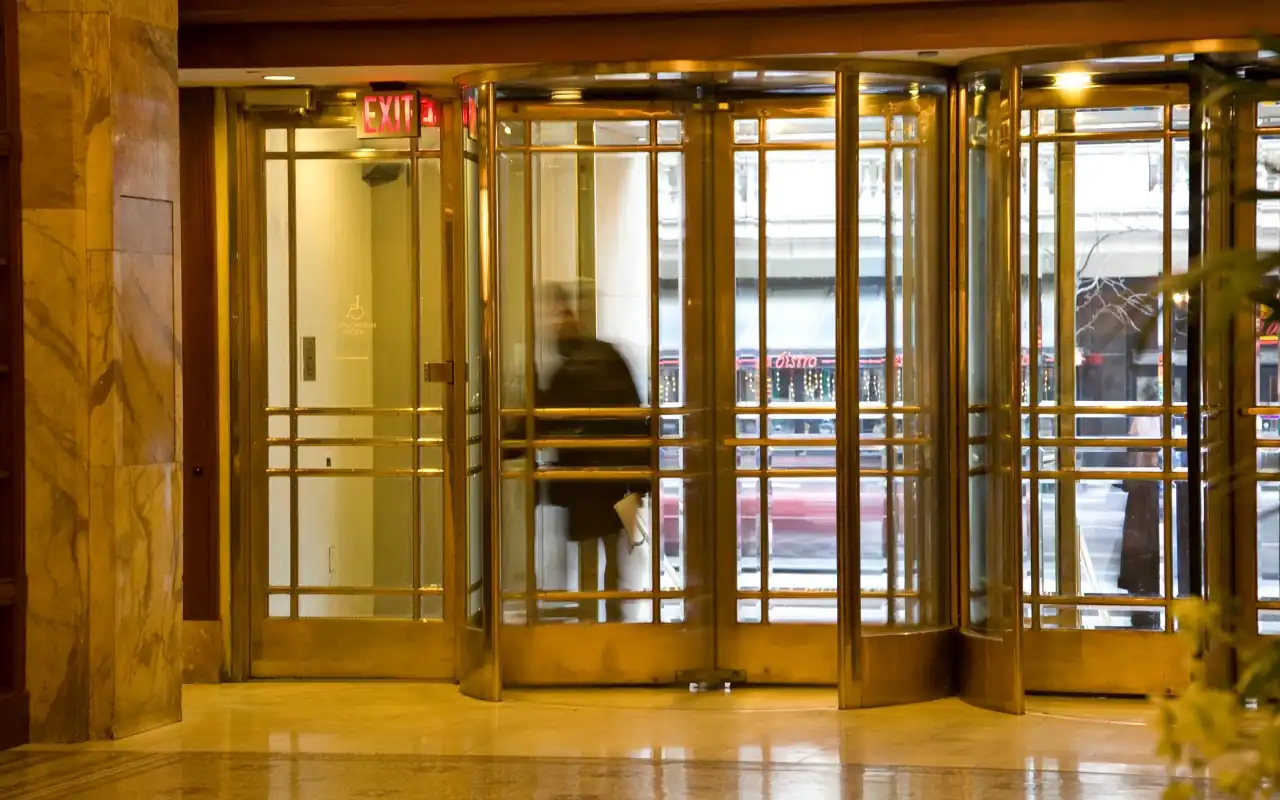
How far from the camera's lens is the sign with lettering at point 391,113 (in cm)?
700

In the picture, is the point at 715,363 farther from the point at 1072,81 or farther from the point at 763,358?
the point at 1072,81

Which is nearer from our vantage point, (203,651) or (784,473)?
(784,473)

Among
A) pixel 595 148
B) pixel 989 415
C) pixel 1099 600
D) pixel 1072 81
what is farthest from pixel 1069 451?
pixel 595 148

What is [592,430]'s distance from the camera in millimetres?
6918

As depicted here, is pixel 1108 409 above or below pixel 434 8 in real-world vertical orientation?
below

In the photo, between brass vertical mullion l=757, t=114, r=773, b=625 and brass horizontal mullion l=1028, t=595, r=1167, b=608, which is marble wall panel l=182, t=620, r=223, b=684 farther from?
brass horizontal mullion l=1028, t=595, r=1167, b=608

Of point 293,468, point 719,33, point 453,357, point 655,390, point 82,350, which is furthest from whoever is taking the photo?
point 293,468

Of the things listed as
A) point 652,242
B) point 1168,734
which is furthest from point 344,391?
point 1168,734

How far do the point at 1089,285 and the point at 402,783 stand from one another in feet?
10.6

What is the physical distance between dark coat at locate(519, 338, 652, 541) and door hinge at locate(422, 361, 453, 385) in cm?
43

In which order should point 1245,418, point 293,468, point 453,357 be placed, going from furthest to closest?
point 293,468
point 453,357
point 1245,418

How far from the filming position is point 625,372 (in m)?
6.95

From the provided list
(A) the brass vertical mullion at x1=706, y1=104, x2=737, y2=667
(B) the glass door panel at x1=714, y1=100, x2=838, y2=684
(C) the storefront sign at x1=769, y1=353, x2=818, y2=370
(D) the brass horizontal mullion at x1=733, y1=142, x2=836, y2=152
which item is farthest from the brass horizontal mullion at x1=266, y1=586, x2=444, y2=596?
(D) the brass horizontal mullion at x1=733, y1=142, x2=836, y2=152

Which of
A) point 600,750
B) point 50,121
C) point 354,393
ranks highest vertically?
point 50,121
